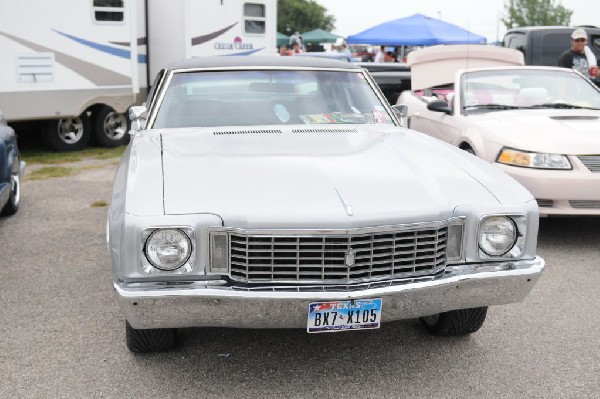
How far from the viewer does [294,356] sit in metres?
3.69

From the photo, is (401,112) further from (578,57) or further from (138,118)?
(578,57)

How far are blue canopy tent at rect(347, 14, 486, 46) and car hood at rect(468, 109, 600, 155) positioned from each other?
47.7 ft

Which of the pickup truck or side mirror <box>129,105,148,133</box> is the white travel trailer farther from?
side mirror <box>129,105,148,133</box>

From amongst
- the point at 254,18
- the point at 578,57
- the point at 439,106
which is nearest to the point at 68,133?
the point at 254,18

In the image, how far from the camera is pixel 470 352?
3.80 metres

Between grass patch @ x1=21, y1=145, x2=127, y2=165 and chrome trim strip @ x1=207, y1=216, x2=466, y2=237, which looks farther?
grass patch @ x1=21, y1=145, x2=127, y2=165

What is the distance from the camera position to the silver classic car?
3.03 meters

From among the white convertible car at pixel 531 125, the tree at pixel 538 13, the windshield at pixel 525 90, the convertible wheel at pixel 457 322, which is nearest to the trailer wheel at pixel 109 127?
the white convertible car at pixel 531 125

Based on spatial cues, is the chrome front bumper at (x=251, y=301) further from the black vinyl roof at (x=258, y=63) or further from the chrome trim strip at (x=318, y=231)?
the black vinyl roof at (x=258, y=63)

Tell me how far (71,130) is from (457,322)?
884 cm

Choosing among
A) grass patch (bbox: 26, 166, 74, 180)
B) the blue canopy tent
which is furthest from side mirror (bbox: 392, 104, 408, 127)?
the blue canopy tent

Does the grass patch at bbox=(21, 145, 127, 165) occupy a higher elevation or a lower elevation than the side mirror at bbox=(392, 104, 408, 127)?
lower

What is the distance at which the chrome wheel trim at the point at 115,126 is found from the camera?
11711 mm

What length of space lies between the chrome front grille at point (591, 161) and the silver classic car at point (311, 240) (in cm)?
222
